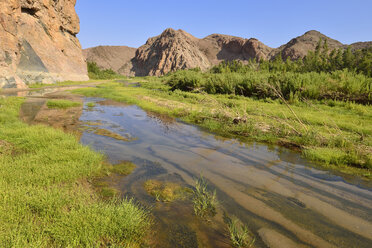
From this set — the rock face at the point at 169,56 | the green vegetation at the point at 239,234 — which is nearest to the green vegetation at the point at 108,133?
the green vegetation at the point at 239,234

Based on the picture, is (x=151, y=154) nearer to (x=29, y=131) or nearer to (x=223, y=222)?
(x=223, y=222)

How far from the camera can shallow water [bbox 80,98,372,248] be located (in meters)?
2.77

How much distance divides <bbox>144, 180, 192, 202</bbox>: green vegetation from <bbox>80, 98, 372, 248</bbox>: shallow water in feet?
0.45

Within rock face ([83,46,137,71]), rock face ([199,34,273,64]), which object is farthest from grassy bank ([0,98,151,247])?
rock face ([83,46,137,71])

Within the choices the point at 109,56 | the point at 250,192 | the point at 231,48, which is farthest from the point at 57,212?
the point at 109,56

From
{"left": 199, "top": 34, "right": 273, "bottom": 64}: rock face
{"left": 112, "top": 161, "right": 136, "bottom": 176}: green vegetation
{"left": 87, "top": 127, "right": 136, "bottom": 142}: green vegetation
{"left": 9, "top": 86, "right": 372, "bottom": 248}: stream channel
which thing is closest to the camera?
{"left": 9, "top": 86, "right": 372, "bottom": 248}: stream channel

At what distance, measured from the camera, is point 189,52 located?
134 m

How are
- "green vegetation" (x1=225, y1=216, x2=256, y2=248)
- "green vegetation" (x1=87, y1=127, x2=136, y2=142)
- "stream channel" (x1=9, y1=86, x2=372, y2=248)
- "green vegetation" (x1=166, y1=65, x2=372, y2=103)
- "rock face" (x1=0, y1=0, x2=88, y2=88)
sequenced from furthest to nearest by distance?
1. "rock face" (x1=0, y1=0, x2=88, y2=88)
2. "green vegetation" (x1=166, y1=65, x2=372, y2=103)
3. "green vegetation" (x1=87, y1=127, x2=136, y2=142)
4. "stream channel" (x1=9, y1=86, x2=372, y2=248)
5. "green vegetation" (x1=225, y1=216, x2=256, y2=248)

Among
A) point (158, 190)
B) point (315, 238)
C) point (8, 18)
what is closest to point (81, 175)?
point (158, 190)

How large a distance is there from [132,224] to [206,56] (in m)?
165

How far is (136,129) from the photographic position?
8656 mm

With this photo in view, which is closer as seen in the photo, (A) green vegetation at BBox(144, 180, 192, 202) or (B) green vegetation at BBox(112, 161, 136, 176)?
(A) green vegetation at BBox(144, 180, 192, 202)

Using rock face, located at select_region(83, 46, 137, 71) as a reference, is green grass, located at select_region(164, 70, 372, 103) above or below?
below

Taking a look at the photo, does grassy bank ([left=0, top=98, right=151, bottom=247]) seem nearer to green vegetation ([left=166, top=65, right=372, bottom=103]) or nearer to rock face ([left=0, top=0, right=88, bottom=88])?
green vegetation ([left=166, top=65, right=372, bottom=103])
